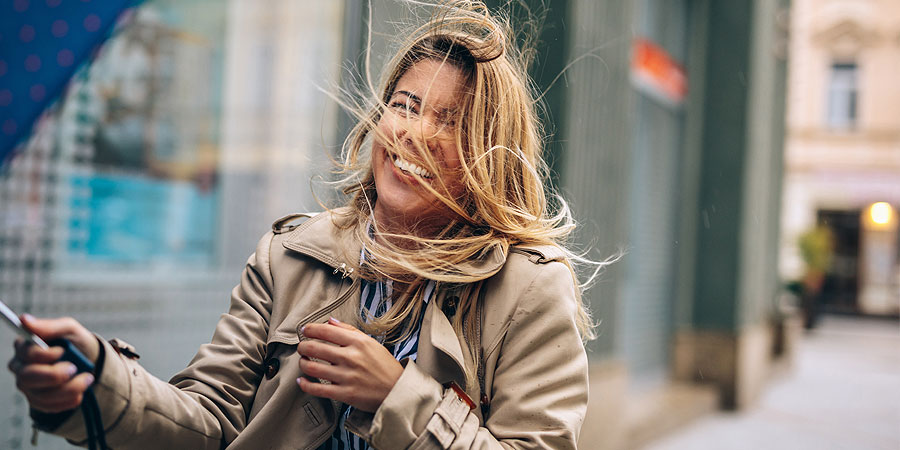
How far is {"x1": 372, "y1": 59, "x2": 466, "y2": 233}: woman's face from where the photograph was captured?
162 cm

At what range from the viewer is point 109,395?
130 cm

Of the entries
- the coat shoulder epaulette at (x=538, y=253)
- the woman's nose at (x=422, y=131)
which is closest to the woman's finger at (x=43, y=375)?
the woman's nose at (x=422, y=131)

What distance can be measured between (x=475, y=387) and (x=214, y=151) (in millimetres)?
2903

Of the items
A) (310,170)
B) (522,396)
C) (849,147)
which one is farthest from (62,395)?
(849,147)

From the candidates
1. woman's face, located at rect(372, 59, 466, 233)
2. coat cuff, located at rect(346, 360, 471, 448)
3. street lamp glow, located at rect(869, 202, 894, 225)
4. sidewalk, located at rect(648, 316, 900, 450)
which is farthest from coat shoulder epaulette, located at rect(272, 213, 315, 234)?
street lamp glow, located at rect(869, 202, 894, 225)

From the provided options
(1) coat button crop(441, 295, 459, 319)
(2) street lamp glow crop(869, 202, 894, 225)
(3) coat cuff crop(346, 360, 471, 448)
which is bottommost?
(3) coat cuff crop(346, 360, 471, 448)

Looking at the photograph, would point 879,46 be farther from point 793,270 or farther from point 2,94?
point 2,94

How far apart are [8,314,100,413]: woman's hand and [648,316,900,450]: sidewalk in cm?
593

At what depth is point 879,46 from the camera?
24234 mm

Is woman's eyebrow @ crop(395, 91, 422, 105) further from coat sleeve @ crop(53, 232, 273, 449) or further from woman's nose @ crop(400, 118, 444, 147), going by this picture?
coat sleeve @ crop(53, 232, 273, 449)

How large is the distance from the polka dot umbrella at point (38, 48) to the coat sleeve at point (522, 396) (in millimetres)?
1161

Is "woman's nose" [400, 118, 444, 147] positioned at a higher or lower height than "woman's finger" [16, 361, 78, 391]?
higher

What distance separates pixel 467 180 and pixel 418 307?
0.26 m

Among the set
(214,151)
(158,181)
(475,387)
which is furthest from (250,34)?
(475,387)
